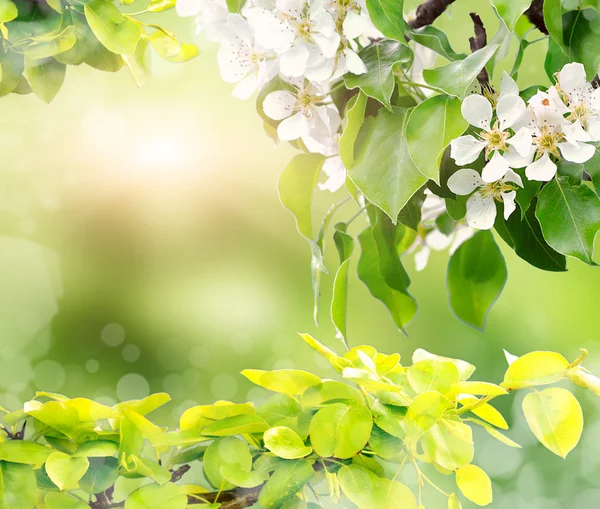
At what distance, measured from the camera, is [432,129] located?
0.33 m

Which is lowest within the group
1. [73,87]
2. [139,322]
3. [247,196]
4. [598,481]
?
[598,481]

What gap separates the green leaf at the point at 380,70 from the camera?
→ 13.3 inches

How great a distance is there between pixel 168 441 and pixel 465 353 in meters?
0.67

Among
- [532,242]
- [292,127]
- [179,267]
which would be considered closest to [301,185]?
[292,127]

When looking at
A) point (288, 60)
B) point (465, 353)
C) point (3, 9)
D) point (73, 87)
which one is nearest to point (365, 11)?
point (288, 60)

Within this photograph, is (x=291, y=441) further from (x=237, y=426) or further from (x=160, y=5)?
(x=160, y=5)

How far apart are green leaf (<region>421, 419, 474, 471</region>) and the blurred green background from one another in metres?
0.42

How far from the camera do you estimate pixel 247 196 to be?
0.90 meters

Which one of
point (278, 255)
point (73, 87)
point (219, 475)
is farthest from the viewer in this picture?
point (278, 255)

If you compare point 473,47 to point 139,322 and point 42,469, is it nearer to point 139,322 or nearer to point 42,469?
point 42,469

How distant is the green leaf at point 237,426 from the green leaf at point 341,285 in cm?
9

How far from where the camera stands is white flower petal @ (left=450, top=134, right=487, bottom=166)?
1.14 ft

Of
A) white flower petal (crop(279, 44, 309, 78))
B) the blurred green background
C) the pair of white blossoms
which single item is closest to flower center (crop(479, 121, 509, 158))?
the pair of white blossoms

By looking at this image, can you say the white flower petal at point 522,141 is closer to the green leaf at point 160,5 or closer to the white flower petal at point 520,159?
the white flower petal at point 520,159
